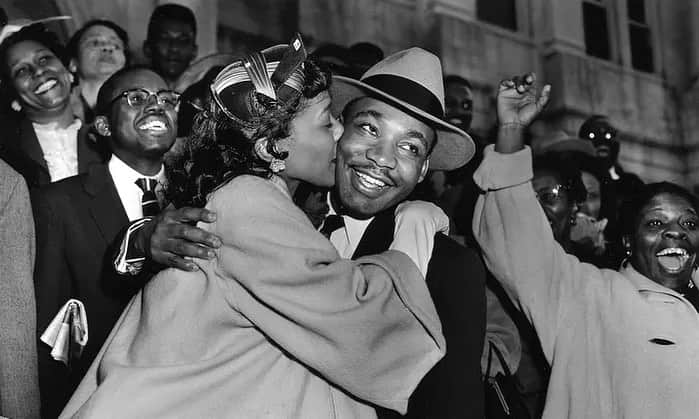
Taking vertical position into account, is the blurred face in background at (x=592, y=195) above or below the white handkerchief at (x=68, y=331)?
above

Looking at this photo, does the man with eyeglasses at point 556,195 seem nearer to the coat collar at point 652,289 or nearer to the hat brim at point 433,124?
the coat collar at point 652,289

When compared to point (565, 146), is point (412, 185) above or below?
below

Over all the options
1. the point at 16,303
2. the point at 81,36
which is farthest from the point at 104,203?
the point at 81,36

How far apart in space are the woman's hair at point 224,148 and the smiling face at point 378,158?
19.3 inches

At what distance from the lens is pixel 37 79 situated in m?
4.79

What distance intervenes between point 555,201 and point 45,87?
2.59 m

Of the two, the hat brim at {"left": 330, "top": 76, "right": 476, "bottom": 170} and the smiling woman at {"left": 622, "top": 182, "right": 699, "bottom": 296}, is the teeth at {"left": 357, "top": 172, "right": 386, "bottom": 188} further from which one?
the smiling woman at {"left": 622, "top": 182, "right": 699, "bottom": 296}

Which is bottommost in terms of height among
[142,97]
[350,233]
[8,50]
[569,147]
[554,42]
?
[350,233]

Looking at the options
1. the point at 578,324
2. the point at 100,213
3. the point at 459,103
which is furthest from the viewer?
the point at 459,103

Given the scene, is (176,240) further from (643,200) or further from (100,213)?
(643,200)

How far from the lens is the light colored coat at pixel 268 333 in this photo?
249cm

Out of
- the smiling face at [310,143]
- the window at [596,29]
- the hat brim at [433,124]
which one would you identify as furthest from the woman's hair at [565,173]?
the window at [596,29]

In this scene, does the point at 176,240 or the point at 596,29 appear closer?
the point at 176,240

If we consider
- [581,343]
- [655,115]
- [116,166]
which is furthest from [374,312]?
[655,115]
